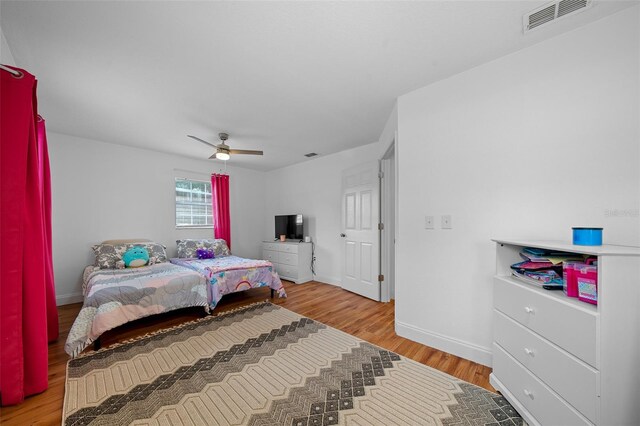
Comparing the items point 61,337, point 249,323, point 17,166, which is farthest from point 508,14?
point 61,337

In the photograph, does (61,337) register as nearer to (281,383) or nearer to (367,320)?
(281,383)

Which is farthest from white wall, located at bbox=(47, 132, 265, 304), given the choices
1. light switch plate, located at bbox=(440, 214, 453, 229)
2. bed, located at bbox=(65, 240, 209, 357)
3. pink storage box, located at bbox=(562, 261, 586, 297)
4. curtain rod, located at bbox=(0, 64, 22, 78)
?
pink storage box, located at bbox=(562, 261, 586, 297)

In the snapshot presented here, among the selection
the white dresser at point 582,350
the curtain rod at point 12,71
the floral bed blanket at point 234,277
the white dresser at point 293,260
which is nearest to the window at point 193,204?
the floral bed blanket at point 234,277

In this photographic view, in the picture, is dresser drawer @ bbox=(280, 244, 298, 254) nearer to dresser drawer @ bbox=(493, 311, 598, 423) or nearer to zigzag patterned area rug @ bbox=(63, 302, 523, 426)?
zigzag patterned area rug @ bbox=(63, 302, 523, 426)

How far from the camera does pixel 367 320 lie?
9.54 ft

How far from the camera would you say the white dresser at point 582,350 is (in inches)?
42.1

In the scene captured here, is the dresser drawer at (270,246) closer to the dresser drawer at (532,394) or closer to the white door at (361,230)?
the white door at (361,230)

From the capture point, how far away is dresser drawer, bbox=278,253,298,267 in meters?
4.66

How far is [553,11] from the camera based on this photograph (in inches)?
58.0

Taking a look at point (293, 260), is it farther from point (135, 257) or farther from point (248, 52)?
point (248, 52)

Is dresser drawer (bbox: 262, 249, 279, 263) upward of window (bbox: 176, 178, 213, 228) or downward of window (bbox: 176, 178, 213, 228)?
downward

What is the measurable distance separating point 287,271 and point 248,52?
3.86 m

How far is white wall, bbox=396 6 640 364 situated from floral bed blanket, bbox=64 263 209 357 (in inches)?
99.3

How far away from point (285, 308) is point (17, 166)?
2815 millimetres
